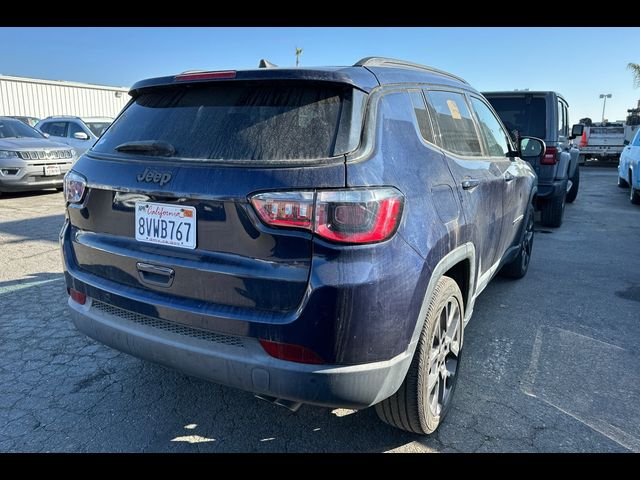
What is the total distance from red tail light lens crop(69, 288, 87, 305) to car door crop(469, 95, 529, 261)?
2.71m

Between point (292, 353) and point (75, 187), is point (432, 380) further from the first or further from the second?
point (75, 187)

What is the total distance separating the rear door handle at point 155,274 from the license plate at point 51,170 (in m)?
9.17

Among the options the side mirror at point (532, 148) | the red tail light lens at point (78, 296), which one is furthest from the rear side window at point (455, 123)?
the red tail light lens at point (78, 296)

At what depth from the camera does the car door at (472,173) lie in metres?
2.70

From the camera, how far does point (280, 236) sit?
1841 mm

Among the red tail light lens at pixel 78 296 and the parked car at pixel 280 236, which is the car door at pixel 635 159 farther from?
the red tail light lens at pixel 78 296

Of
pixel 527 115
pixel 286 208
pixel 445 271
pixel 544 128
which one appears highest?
pixel 527 115

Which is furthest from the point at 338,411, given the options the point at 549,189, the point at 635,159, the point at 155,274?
the point at 635,159

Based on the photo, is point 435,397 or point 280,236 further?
point 435,397

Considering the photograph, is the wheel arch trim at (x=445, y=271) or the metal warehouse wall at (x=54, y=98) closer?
the wheel arch trim at (x=445, y=271)

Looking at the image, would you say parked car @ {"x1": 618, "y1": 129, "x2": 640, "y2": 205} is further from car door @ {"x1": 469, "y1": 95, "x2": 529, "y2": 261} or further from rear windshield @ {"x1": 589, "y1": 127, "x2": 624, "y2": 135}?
rear windshield @ {"x1": 589, "y1": 127, "x2": 624, "y2": 135}

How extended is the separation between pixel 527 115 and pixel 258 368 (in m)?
6.84

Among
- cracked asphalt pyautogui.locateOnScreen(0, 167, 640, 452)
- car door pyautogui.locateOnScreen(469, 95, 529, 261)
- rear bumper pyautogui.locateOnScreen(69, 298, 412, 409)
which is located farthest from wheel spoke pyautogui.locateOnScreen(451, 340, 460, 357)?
car door pyautogui.locateOnScreen(469, 95, 529, 261)
